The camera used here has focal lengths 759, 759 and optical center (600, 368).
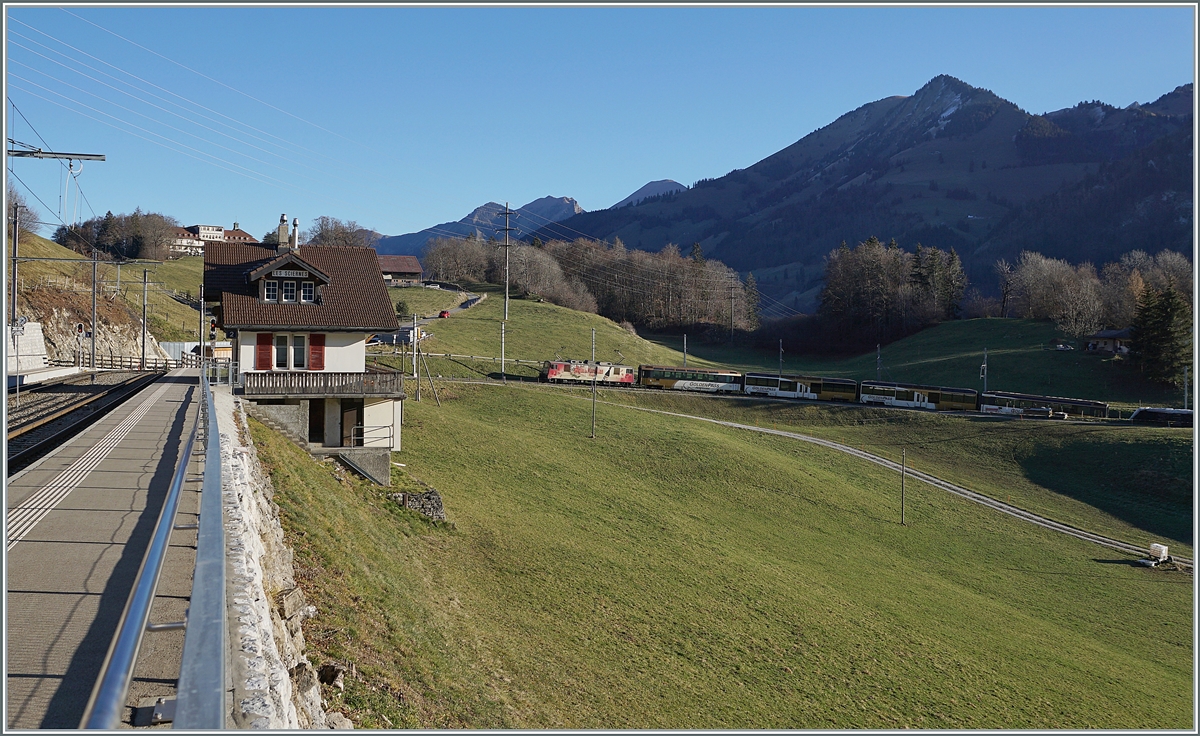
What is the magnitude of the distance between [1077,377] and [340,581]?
9565 cm

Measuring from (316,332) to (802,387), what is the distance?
177 ft

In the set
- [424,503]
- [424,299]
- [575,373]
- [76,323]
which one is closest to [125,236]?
[424,299]

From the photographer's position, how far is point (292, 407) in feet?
→ 95.2

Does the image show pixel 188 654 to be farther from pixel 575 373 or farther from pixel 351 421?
pixel 575 373

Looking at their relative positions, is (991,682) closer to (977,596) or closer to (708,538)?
(977,596)

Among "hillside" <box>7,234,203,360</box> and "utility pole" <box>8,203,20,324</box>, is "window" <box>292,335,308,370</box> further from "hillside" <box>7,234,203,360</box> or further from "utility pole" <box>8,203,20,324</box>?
"hillside" <box>7,234,203,360</box>

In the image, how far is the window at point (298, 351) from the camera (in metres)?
36.0

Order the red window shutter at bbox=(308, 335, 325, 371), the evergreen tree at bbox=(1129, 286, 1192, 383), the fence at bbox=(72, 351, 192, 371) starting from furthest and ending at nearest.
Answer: the evergreen tree at bbox=(1129, 286, 1192, 383), the fence at bbox=(72, 351, 192, 371), the red window shutter at bbox=(308, 335, 325, 371)

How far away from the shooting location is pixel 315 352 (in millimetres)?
36000

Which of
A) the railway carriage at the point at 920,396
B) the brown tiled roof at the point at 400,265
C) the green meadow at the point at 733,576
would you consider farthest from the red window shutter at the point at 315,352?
the brown tiled roof at the point at 400,265

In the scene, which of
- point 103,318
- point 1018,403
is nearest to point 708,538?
point 1018,403

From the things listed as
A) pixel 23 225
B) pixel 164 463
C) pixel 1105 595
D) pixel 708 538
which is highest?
pixel 23 225

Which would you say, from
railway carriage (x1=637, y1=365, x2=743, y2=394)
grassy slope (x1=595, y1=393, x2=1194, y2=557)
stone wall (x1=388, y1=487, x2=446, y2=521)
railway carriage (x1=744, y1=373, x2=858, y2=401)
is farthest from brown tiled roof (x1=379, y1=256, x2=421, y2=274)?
stone wall (x1=388, y1=487, x2=446, y2=521)

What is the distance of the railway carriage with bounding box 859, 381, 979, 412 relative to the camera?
237ft
